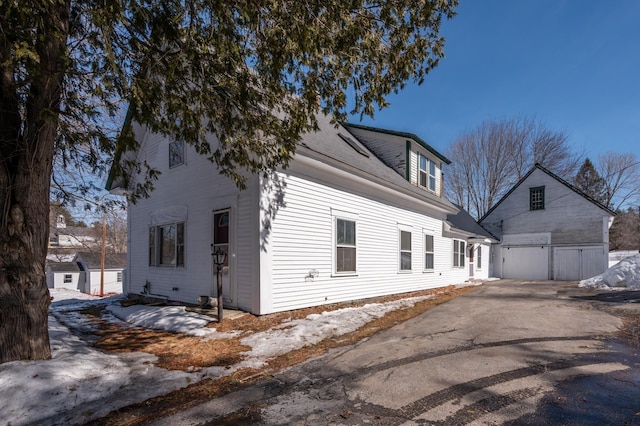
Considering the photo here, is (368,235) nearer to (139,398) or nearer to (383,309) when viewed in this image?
(383,309)

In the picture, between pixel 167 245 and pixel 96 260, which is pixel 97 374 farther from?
pixel 96 260

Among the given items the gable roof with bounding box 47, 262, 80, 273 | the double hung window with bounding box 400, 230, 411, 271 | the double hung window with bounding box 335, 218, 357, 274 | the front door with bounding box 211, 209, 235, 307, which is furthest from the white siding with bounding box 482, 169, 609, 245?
the gable roof with bounding box 47, 262, 80, 273

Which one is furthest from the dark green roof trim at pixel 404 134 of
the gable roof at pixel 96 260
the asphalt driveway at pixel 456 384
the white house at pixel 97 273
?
the white house at pixel 97 273

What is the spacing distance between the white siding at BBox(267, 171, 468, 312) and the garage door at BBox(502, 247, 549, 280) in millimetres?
13416

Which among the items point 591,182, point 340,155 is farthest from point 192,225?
point 591,182

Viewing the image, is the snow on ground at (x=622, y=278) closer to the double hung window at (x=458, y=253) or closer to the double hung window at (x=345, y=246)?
the double hung window at (x=458, y=253)

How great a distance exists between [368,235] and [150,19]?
7.91 metres

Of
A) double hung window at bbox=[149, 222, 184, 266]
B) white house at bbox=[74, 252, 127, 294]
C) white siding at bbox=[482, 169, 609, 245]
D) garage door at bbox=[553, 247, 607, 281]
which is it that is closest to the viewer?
double hung window at bbox=[149, 222, 184, 266]

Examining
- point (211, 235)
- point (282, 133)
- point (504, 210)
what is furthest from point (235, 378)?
point (504, 210)

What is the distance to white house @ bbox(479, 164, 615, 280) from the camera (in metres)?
20.6

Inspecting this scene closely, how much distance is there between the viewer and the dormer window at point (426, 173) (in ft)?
49.9

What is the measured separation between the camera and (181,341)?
21.4 feet

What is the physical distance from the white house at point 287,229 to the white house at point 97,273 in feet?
90.5

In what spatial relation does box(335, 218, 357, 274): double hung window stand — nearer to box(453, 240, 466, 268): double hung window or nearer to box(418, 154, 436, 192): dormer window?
box(418, 154, 436, 192): dormer window
